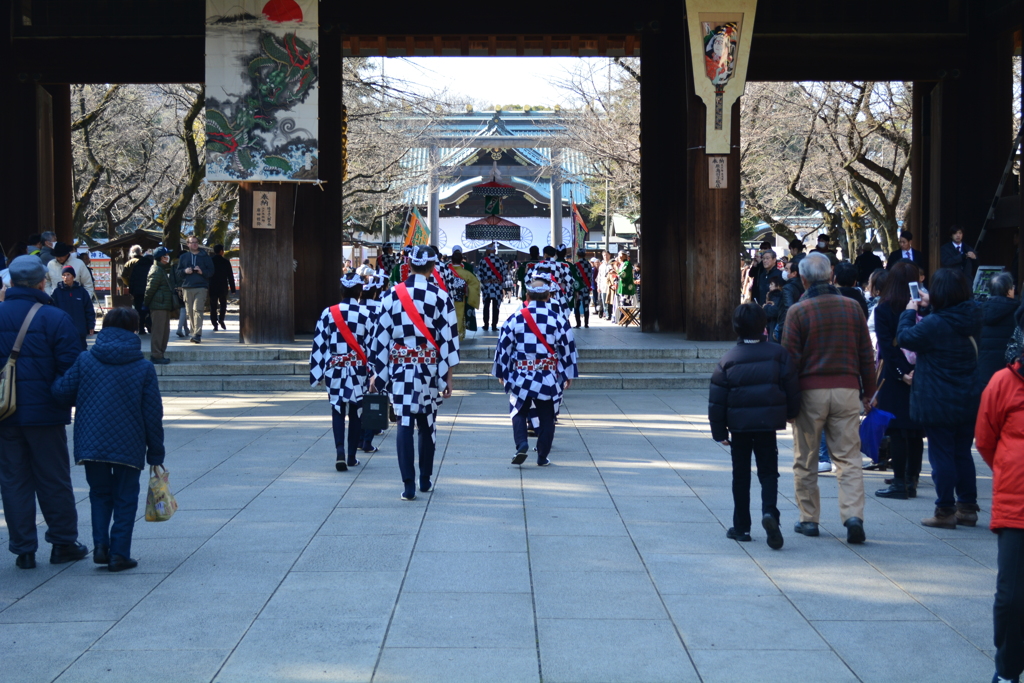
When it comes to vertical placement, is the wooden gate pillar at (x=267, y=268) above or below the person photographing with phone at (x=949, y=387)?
above

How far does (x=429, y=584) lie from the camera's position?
5.10 meters

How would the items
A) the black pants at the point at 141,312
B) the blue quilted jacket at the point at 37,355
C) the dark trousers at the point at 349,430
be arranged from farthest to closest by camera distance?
the black pants at the point at 141,312, the dark trousers at the point at 349,430, the blue quilted jacket at the point at 37,355

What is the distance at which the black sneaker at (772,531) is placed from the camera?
226 inches

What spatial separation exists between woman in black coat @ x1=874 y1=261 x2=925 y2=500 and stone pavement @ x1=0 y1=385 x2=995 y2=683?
0.33 m

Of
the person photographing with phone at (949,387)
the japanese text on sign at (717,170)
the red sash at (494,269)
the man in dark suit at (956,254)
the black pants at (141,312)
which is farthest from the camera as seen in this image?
the red sash at (494,269)

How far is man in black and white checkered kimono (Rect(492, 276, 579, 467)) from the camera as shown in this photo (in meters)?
8.18

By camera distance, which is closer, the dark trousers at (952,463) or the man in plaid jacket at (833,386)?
the man in plaid jacket at (833,386)

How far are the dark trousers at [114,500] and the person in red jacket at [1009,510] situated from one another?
4073 millimetres

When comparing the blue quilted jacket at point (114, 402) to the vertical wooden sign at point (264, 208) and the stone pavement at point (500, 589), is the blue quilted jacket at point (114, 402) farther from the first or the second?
the vertical wooden sign at point (264, 208)

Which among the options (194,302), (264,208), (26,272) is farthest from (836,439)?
(194,302)

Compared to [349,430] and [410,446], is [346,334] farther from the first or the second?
[410,446]

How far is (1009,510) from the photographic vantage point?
3.61m

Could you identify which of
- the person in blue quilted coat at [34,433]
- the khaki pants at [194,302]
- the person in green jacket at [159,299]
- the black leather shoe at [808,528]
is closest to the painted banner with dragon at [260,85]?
the person in green jacket at [159,299]

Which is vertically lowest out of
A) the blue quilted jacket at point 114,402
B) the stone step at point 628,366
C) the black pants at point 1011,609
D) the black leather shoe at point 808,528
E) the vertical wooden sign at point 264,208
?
the black leather shoe at point 808,528
